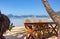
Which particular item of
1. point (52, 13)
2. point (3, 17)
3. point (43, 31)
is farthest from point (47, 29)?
point (3, 17)

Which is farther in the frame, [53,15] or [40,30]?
[40,30]

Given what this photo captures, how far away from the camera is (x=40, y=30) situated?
8.40 m

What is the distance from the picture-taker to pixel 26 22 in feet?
26.4

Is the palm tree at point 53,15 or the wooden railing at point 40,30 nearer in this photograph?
the palm tree at point 53,15

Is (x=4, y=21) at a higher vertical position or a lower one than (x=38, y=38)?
higher

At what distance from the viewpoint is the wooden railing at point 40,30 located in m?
7.66

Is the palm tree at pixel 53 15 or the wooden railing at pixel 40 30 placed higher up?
the palm tree at pixel 53 15

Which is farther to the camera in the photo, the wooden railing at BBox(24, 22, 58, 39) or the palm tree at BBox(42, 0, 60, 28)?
the wooden railing at BBox(24, 22, 58, 39)

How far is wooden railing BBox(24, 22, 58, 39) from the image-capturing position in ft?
25.1

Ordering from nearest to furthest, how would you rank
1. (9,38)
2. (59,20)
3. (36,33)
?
(59,20) → (36,33) → (9,38)

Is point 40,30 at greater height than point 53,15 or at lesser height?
lesser

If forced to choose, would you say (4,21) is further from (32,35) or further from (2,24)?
(32,35)

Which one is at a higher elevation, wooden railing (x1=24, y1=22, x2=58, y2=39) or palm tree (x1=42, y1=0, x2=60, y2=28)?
palm tree (x1=42, y1=0, x2=60, y2=28)

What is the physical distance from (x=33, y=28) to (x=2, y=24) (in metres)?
5.26
